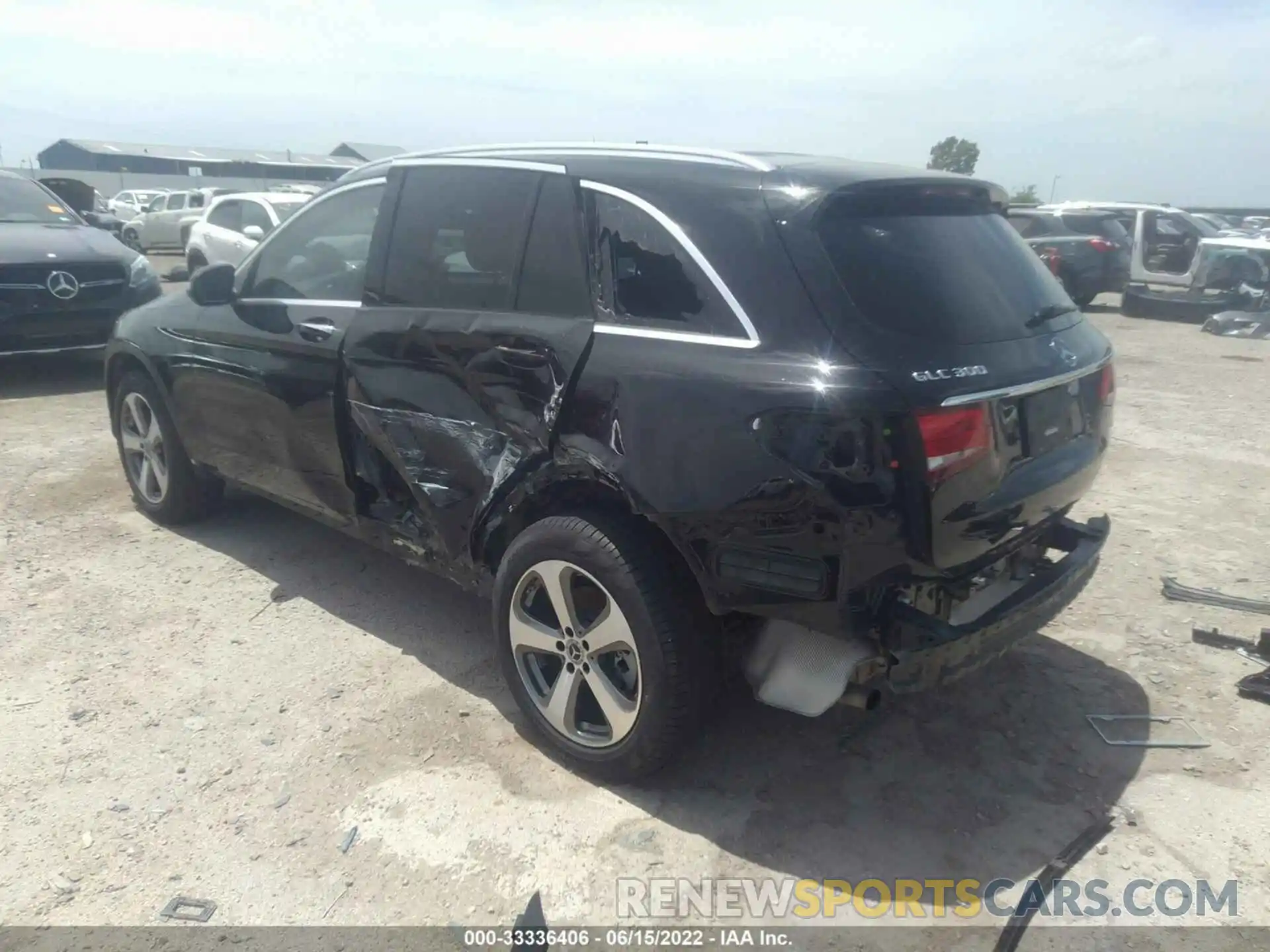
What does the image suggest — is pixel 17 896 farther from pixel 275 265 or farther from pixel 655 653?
pixel 275 265

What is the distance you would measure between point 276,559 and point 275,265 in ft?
4.88

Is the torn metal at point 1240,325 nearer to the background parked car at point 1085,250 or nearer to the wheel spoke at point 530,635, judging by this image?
the background parked car at point 1085,250

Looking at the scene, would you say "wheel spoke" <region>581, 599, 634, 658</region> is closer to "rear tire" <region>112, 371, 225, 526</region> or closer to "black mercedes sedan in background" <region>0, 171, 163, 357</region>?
"rear tire" <region>112, 371, 225, 526</region>

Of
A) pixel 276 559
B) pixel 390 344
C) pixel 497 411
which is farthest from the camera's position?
pixel 276 559

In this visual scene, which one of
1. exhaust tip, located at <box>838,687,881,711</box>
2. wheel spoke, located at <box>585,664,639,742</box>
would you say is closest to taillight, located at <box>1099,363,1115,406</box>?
exhaust tip, located at <box>838,687,881,711</box>

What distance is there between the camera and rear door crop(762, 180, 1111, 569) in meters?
2.53

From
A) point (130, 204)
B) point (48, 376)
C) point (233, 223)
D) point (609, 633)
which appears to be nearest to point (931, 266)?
point (609, 633)

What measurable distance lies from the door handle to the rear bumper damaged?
2512mm

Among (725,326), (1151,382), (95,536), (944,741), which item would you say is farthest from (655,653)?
(1151,382)

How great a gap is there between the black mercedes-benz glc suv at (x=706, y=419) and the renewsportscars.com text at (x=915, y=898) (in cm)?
45

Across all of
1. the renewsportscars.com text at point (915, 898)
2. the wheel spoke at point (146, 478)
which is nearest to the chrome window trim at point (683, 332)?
the renewsportscars.com text at point (915, 898)

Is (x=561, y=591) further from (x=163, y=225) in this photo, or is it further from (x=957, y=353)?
(x=163, y=225)

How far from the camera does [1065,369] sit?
2.95m

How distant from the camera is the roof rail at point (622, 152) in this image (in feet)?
9.87
